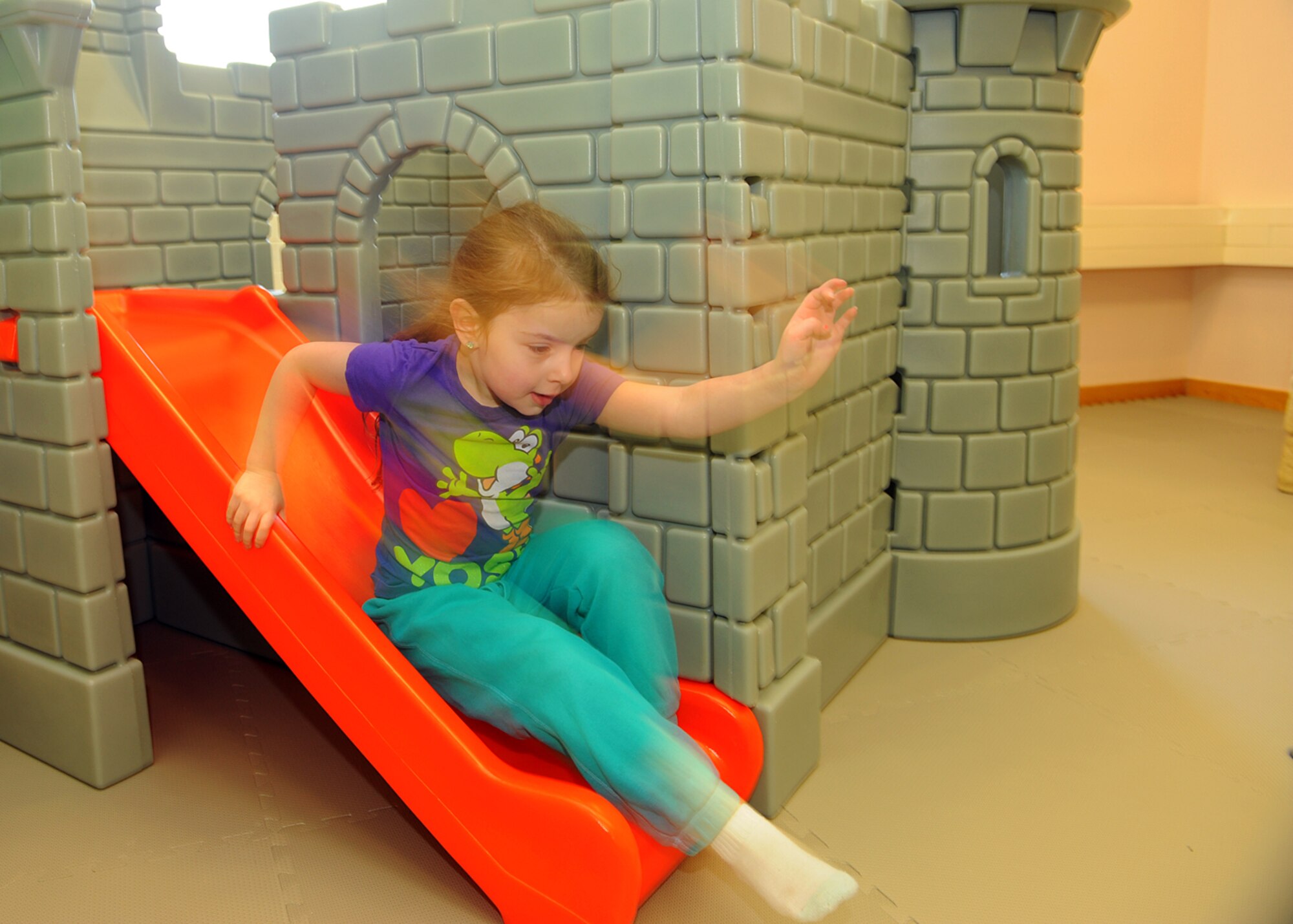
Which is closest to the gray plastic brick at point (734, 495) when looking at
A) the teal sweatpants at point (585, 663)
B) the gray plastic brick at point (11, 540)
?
the teal sweatpants at point (585, 663)

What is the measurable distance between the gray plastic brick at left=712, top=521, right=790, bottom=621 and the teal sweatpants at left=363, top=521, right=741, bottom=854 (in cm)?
10

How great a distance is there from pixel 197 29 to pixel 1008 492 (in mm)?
2421

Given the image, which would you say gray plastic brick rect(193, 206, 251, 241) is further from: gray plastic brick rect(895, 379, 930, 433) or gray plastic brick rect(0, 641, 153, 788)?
gray plastic brick rect(895, 379, 930, 433)

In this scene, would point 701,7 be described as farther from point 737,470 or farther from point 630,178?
point 737,470

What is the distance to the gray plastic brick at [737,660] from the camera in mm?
1605

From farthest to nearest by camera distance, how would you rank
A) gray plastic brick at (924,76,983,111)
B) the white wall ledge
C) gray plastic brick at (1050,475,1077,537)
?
the white wall ledge
gray plastic brick at (1050,475,1077,537)
gray plastic brick at (924,76,983,111)

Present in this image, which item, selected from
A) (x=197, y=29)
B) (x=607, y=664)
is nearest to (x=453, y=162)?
(x=197, y=29)

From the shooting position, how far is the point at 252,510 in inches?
60.8

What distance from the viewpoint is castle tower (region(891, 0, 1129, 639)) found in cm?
222

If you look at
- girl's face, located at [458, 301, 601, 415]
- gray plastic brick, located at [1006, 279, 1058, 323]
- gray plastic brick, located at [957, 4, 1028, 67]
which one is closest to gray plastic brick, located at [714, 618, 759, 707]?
girl's face, located at [458, 301, 601, 415]

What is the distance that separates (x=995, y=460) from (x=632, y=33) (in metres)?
1.34

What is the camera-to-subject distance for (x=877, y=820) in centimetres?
167

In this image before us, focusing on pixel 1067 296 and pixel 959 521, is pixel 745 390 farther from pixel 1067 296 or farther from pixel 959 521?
pixel 1067 296

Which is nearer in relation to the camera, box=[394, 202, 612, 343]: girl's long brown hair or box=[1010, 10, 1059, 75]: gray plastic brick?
box=[394, 202, 612, 343]: girl's long brown hair
